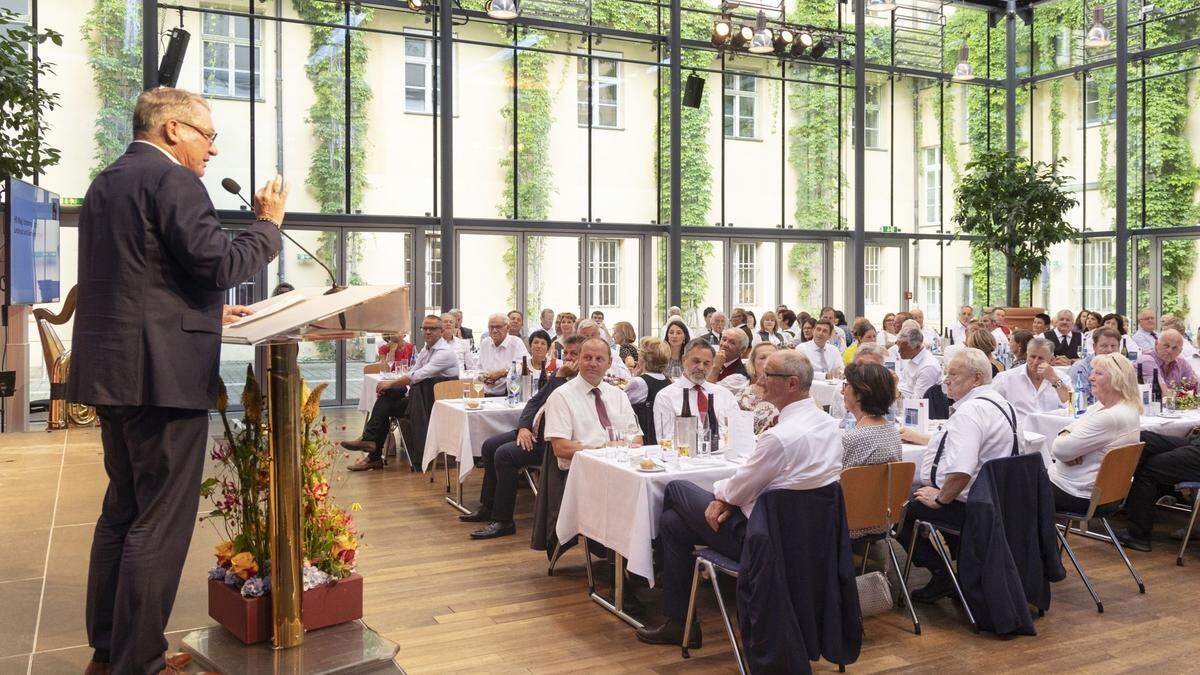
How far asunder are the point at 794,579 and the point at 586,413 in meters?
1.98

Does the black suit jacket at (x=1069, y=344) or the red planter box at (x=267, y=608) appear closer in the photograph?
the red planter box at (x=267, y=608)

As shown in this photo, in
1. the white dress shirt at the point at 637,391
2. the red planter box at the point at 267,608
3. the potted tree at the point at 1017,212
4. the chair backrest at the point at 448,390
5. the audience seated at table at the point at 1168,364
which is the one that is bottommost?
the red planter box at the point at 267,608

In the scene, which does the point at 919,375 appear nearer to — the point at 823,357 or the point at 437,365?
the point at 823,357

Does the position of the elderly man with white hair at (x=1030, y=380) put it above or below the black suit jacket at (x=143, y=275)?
below

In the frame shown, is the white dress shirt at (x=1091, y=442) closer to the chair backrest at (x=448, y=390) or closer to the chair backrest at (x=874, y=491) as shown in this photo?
the chair backrest at (x=874, y=491)

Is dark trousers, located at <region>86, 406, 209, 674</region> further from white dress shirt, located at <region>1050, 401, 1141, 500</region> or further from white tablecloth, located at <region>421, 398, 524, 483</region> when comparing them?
white dress shirt, located at <region>1050, 401, 1141, 500</region>

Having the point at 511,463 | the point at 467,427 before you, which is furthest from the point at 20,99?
the point at 511,463

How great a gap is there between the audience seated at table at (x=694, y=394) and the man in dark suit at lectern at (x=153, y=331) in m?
2.94

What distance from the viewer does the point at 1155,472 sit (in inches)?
249

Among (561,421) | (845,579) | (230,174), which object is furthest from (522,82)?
(845,579)

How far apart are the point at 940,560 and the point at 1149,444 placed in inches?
95.3

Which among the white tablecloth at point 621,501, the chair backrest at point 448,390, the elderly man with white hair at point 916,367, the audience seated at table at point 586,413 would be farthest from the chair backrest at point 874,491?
the chair backrest at point 448,390

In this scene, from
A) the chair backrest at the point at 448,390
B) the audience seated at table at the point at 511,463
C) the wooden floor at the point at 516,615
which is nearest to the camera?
the wooden floor at the point at 516,615

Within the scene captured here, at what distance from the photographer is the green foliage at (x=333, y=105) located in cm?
1456
